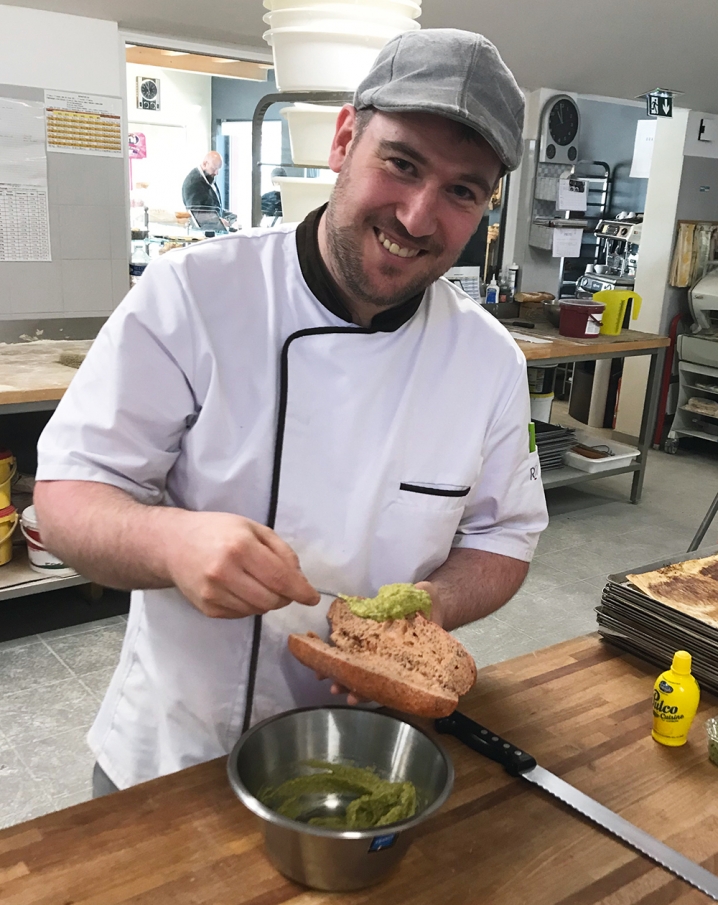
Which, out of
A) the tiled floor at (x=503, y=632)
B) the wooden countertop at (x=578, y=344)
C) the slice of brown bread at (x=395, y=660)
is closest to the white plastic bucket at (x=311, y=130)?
the slice of brown bread at (x=395, y=660)

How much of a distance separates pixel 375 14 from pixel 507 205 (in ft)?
10.4

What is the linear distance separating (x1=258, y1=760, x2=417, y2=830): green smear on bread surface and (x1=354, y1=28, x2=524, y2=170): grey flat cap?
2.78 ft

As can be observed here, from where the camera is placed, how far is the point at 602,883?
0.96 meters

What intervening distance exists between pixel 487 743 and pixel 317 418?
0.52 metres

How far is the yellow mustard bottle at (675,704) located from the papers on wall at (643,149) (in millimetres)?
7153

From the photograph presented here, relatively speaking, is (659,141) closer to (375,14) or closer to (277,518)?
(375,14)

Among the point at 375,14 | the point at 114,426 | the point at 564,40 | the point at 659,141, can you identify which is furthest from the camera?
the point at 659,141

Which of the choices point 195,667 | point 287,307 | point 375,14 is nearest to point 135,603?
point 195,667

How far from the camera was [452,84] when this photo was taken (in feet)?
3.51

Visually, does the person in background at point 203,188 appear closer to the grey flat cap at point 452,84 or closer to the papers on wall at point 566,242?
the papers on wall at point 566,242

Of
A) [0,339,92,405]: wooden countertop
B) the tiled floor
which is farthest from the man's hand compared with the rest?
[0,339,92,405]: wooden countertop

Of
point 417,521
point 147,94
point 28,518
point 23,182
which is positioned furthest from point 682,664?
point 147,94

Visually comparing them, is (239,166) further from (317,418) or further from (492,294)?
(317,418)

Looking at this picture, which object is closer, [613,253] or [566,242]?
[566,242]
